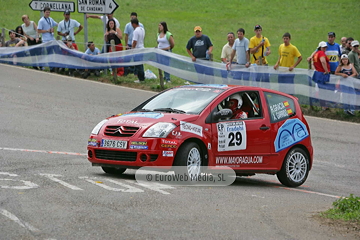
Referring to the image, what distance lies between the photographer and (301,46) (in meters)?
48.2

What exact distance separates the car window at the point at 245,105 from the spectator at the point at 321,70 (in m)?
8.18

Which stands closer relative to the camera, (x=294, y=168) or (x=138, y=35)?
(x=294, y=168)

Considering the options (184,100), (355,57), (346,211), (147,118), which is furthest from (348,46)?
(346,211)

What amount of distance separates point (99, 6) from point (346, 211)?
1694 cm

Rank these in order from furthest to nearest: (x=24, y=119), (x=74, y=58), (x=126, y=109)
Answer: (x=74, y=58) < (x=126, y=109) < (x=24, y=119)

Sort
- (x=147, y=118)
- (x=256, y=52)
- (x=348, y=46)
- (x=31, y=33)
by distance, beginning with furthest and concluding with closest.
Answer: (x=31, y=33)
(x=348, y=46)
(x=256, y=52)
(x=147, y=118)

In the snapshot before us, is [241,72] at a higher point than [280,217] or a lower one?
higher

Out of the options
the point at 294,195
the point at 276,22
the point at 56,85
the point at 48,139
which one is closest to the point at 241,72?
the point at 56,85

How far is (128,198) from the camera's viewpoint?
841 centimetres

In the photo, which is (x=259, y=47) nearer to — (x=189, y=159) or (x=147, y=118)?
(x=147, y=118)

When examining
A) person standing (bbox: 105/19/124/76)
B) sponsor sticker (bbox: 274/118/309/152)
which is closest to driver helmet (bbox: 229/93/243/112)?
sponsor sticker (bbox: 274/118/309/152)

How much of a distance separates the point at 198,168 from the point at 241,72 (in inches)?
411

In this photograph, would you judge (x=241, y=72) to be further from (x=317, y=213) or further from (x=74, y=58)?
(x=317, y=213)

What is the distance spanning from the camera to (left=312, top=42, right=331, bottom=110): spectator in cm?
1894
